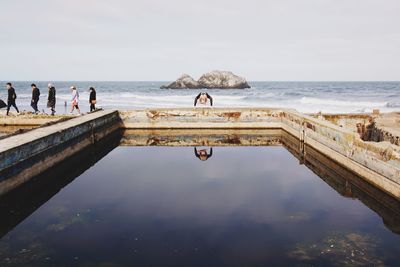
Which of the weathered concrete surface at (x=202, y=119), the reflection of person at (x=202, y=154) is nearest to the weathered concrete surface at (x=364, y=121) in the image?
the weathered concrete surface at (x=202, y=119)

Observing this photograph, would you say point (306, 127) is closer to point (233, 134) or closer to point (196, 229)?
point (233, 134)

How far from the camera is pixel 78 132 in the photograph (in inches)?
459

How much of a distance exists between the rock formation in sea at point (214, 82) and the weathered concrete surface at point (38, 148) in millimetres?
104955

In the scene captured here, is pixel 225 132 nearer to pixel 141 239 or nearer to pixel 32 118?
pixel 32 118

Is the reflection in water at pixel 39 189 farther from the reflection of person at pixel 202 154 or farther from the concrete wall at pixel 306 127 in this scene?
the concrete wall at pixel 306 127

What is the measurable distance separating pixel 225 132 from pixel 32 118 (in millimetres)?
9078

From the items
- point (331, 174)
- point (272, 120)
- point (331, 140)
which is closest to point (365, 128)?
point (272, 120)

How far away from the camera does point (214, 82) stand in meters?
117

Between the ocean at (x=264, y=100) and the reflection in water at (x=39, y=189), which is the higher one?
the ocean at (x=264, y=100)

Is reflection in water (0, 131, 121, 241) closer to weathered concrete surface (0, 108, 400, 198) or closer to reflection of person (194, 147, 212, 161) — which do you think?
weathered concrete surface (0, 108, 400, 198)

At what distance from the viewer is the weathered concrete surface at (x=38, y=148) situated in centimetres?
718

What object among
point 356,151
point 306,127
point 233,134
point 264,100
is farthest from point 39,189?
point 264,100
